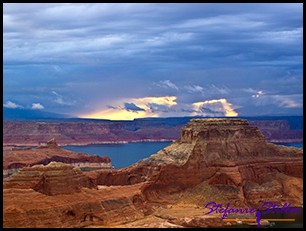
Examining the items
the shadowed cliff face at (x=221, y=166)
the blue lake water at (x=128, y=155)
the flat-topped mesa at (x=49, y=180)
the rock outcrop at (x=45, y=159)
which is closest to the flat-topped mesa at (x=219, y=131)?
the shadowed cliff face at (x=221, y=166)

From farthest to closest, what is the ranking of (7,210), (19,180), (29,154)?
1. (29,154)
2. (19,180)
3. (7,210)

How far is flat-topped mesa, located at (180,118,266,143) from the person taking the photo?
68.4 metres

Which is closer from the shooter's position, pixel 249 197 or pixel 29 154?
pixel 249 197

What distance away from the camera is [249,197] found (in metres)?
64.6

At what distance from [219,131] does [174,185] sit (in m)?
7.40

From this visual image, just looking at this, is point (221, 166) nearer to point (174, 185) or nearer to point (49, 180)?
point (174, 185)

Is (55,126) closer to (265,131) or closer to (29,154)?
(265,131)

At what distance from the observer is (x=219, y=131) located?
6925 cm

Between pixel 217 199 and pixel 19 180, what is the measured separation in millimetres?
18939

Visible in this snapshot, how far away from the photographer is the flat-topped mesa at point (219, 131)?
68438 mm

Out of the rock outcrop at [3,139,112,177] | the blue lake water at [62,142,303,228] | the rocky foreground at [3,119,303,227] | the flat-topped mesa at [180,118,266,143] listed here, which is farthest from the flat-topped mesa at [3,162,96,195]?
the rock outcrop at [3,139,112,177]

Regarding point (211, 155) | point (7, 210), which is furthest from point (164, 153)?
point (7, 210)

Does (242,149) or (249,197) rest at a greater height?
(242,149)

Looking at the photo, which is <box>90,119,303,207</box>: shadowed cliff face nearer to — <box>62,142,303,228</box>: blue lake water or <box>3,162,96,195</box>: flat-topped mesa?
<box>62,142,303,228</box>: blue lake water
